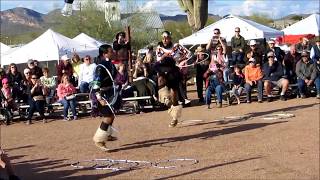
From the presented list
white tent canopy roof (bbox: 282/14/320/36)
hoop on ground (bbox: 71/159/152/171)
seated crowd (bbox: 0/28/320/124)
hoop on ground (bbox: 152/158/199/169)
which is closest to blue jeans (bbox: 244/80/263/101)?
seated crowd (bbox: 0/28/320/124)

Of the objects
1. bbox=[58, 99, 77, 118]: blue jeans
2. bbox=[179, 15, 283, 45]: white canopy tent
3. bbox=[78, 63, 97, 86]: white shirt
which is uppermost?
bbox=[179, 15, 283, 45]: white canopy tent

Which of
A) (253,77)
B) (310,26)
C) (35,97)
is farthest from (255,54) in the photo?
(310,26)

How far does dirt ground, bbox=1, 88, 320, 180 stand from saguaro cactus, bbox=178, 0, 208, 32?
16.9 meters

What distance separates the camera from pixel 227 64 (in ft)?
59.0

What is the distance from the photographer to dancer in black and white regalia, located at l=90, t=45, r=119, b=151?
1052 centimetres

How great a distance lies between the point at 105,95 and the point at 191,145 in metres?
1.71

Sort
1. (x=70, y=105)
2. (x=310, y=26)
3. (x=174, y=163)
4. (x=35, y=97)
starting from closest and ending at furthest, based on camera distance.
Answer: (x=174, y=163) < (x=35, y=97) < (x=70, y=105) < (x=310, y=26)

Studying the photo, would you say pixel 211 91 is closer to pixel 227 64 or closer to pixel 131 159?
pixel 227 64

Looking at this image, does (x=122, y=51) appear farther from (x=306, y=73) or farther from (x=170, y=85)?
(x=306, y=73)

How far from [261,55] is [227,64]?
1153 millimetres

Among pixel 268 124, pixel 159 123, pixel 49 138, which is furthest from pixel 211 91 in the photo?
pixel 49 138

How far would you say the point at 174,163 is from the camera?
365 inches

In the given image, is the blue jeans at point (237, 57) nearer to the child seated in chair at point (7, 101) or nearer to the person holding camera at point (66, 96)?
the person holding camera at point (66, 96)

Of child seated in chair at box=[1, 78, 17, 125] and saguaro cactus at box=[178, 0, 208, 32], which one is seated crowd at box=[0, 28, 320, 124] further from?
saguaro cactus at box=[178, 0, 208, 32]
